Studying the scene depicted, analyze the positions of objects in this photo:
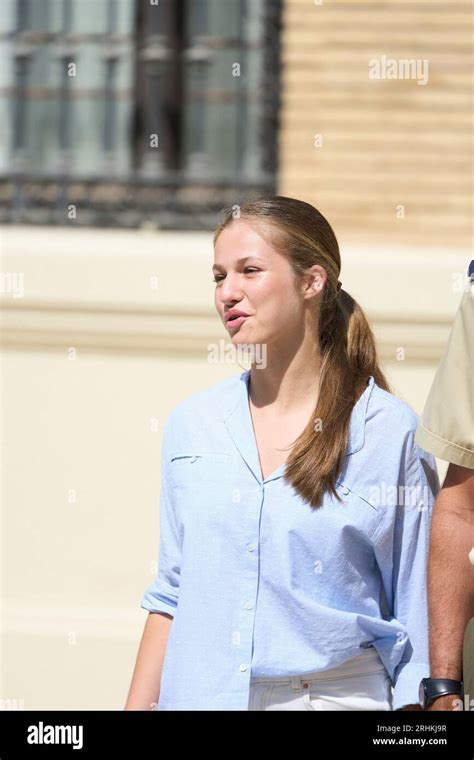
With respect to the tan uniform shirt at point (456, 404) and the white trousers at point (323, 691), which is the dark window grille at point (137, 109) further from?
the white trousers at point (323, 691)

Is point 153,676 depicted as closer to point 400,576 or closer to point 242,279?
point 400,576

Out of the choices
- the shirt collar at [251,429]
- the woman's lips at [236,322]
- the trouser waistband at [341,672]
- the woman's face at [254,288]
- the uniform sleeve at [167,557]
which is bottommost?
the trouser waistband at [341,672]

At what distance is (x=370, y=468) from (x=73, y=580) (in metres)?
2.62

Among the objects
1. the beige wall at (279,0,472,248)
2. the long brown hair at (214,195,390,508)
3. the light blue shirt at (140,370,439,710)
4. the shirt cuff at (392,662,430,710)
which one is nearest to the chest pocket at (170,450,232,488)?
the light blue shirt at (140,370,439,710)

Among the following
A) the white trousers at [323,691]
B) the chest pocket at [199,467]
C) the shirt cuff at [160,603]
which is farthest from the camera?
the shirt cuff at [160,603]

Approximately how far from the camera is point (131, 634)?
14.5 feet

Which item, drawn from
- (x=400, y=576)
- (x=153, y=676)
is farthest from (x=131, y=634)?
(x=400, y=576)

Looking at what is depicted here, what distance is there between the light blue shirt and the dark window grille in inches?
121

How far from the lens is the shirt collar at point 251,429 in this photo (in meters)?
2.19

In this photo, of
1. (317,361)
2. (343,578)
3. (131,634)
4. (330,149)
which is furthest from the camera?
(330,149)

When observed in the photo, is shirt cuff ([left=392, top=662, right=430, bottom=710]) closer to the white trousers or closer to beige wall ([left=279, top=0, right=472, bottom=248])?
the white trousers

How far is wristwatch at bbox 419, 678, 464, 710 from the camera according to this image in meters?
2.16

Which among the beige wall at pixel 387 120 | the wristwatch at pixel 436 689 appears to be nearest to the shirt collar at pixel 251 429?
the wristwatch at pixel 436 689

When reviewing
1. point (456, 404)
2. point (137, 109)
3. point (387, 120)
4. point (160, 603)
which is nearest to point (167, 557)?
point (160, 603)
